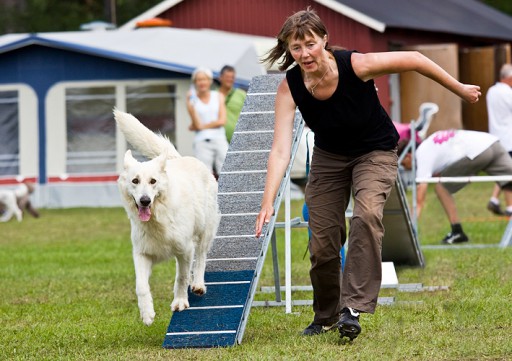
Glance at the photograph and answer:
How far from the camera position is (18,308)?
347 inches

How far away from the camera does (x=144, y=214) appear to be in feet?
22.1

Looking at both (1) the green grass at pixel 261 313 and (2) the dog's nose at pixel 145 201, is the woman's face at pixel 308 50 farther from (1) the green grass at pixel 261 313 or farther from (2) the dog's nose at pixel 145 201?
(1) the green grass at pixel 261 313

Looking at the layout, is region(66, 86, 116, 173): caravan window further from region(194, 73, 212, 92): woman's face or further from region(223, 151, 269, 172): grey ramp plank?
region(223, 151, 269, 172): grey ramp plank

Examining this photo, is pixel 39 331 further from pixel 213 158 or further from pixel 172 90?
pixel 172 90

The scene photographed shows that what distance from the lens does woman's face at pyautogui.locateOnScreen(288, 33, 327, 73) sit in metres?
6.05

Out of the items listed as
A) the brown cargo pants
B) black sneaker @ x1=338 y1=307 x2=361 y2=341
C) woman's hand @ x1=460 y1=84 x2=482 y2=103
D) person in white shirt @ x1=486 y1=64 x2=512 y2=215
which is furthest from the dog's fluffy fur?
woman's hand @ x1=460 y1=84 x2=482 y2=103

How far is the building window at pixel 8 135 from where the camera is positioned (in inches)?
818

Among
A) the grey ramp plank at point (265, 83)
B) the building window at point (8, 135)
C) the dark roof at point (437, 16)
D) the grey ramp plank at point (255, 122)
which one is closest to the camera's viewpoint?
the grey ramp plank at point (255, 122)

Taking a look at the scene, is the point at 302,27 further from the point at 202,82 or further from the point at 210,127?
the point at 210,127

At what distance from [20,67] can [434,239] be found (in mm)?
10385

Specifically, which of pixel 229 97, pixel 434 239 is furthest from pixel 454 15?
pixel 434 239

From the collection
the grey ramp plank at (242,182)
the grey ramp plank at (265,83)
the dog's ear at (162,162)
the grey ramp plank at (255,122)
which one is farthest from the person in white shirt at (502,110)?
the dog's ear at (162,162)

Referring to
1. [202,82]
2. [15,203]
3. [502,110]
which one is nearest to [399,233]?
[502,110]

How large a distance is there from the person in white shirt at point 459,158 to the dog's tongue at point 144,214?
566 centimetres
